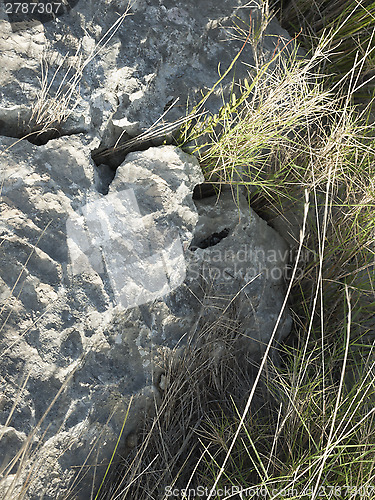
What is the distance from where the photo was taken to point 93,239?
1.40 m

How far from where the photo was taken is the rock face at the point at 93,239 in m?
1.29

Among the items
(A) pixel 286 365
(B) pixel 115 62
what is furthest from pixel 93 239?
(A) pixel 286 365

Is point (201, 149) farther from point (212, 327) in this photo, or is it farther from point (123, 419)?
point (123, 419)

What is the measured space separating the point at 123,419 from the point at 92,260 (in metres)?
0.54

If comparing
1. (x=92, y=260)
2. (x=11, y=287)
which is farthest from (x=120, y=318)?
(x=11, y=287)

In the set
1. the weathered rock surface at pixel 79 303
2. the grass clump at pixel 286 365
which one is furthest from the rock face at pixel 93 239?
the grass clump at pixel 286 365

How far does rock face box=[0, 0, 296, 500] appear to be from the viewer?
1.29 metres

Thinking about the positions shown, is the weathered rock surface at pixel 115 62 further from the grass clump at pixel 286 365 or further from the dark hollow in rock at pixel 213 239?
the dark hollow in rock at pixel 213 239

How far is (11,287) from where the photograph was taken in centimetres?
128

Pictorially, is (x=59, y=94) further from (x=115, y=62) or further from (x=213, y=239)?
(x=213, y=239)

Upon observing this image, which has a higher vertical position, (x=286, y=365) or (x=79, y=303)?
(x=79, y=303)

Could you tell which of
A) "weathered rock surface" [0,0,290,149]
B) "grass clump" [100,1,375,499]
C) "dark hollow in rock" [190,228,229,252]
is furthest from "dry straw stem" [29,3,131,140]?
"dark hollow in rock" [190,228,229,252]

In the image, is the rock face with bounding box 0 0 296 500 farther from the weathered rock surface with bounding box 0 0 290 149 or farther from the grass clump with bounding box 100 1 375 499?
the grass clump with bounding box 100 1 375 499

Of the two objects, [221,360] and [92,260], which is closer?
[92,260]
